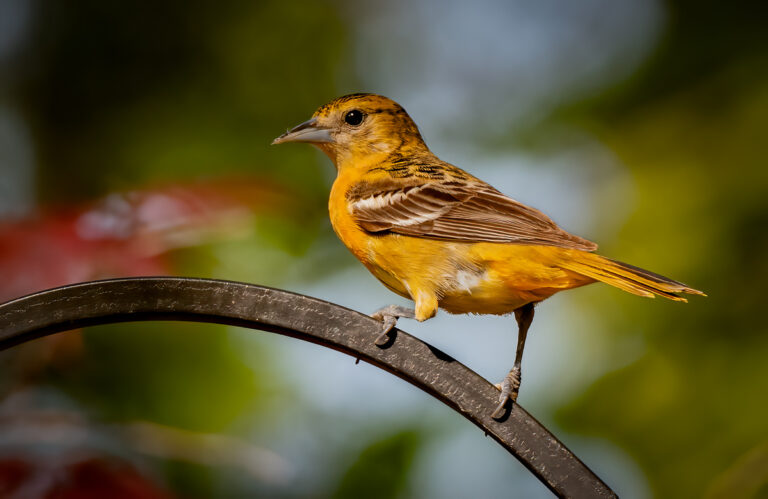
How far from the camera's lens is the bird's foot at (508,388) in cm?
179

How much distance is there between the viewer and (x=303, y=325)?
1.73 m

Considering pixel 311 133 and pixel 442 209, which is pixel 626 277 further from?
pixel 311 133

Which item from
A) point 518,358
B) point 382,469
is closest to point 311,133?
point 518,358

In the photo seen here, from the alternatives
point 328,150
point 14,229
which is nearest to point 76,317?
point 328,150

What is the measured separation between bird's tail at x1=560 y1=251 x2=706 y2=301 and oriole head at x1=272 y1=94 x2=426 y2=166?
44.3 inches

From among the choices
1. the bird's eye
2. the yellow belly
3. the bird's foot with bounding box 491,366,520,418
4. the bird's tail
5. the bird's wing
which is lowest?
the bird's foot with bounding box 491,366,520,418

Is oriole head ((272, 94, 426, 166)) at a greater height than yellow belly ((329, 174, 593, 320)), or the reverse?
oriole head ((272, 94, 426, 166))

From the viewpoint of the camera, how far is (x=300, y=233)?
404 cm

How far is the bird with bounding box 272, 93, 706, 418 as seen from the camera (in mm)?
2254

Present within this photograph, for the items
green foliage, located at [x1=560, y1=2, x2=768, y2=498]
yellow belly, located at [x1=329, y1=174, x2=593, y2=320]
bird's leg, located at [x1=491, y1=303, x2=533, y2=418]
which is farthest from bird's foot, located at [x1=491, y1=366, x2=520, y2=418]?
green foliage, located at [x1=560, y1=2, x2=768, y2=498]

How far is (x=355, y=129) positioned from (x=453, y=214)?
71cm

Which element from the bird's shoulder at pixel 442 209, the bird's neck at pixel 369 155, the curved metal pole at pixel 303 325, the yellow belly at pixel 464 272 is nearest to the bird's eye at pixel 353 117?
the bird's neck at pixel 369 155

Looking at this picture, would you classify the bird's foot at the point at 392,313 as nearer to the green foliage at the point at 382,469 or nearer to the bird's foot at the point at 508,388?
the bird's foot at the point at 508,388

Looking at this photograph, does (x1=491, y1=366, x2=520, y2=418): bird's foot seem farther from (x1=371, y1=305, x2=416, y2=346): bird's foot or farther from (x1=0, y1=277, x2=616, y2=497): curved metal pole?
(x1=371, y1=305, x2=416, y2=346): bird's foot
